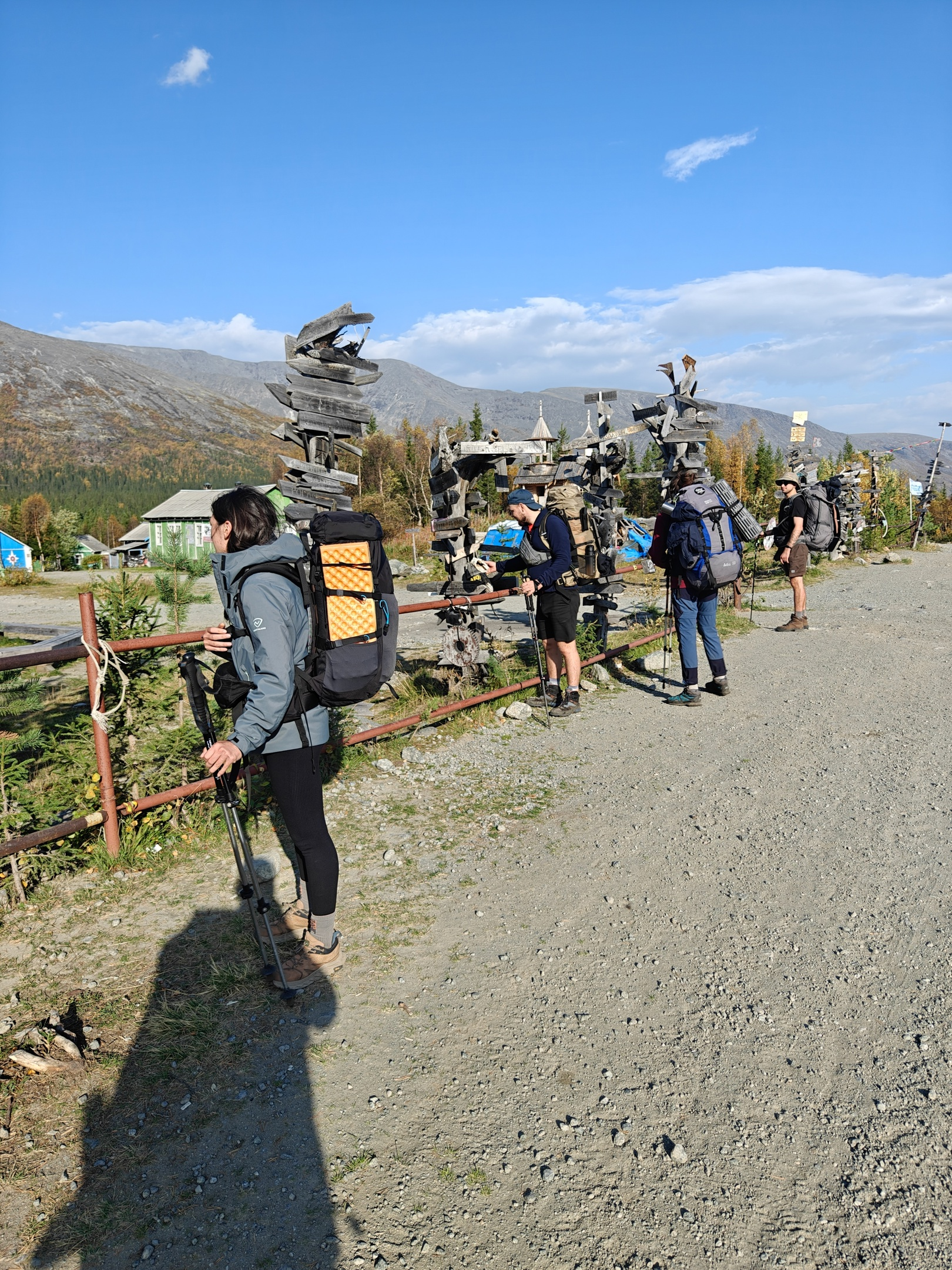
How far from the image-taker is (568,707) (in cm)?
734

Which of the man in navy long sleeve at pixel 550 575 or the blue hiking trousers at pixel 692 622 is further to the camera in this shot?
the blue hiking trousers at pixel 692 622

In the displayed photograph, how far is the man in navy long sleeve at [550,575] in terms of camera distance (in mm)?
6719

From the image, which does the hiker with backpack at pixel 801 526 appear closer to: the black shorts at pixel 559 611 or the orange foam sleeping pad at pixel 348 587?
the black shorts at pixel 559 611

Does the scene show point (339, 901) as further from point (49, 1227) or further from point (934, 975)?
point (934, 975)

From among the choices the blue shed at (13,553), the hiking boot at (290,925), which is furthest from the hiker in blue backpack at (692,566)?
the blue shed at (13,553)

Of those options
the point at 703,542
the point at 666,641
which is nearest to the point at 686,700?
the point at 666,641

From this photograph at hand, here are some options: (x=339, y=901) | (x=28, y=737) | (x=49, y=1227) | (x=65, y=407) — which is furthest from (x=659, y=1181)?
(x=65, y=407)

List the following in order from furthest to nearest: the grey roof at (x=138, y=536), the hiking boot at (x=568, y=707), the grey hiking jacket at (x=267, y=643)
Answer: the grey roof at (x=138, y=536), the hiking boot at (x=568, y=707), the grey hiking jacket at (x=267, y=643)

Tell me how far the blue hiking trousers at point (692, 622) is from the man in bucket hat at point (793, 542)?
381 centimetres

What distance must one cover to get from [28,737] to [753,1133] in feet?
13.6

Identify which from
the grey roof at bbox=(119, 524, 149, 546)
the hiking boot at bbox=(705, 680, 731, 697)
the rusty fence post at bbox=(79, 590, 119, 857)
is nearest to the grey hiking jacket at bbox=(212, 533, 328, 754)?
the rusty fence post at bbox=(79, 590, 119, 857)

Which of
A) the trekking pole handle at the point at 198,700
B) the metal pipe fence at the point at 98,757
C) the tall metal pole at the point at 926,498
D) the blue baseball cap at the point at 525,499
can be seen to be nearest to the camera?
the trekking pole handle at the point at 198,700

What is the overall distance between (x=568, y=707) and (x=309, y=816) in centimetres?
451

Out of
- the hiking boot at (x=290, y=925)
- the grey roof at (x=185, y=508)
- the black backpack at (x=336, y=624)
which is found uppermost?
the grey roof at (x=185, y=508)
